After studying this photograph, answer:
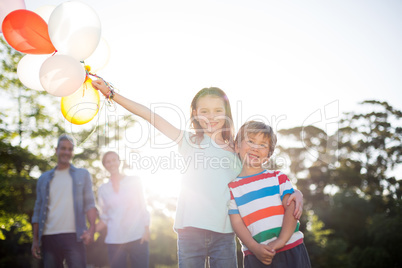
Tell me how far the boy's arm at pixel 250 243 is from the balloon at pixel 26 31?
1.92 metres

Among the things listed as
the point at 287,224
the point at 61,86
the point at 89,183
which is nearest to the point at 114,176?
the point at 89,183

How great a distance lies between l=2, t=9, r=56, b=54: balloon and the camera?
223cm

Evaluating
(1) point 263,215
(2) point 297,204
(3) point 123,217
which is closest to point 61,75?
(1) point 263,215

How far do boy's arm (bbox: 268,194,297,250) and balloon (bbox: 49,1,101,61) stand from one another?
71.9 inches

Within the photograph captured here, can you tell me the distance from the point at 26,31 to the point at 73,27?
0.39 meters

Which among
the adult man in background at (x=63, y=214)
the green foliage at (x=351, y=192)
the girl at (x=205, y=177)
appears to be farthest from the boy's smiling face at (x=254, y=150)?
the green foliage at (x=351, y=192)

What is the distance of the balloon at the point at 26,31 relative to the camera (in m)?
2.23

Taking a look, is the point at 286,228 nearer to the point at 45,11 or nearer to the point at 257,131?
the point at 257,131

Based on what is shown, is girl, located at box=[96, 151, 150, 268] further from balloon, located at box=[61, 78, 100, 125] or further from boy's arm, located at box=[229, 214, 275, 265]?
boy's arm, located at box=[229, 214, 275, 265]

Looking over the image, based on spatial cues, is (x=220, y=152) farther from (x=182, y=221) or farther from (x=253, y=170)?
(x=182, y=221)

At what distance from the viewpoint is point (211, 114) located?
2223mm

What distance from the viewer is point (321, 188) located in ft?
70.3

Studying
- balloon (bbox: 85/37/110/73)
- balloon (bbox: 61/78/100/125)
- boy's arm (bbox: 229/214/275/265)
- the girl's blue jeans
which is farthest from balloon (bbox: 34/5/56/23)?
boy's arm (bbox: 229/214/275/265)

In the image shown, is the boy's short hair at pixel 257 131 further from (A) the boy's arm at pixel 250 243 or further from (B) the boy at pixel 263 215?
(A) the boy's arm at pixel 250 243
